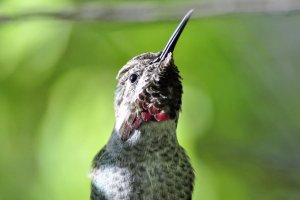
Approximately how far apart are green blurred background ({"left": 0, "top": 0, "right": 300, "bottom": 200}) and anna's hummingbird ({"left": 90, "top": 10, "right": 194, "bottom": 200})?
123cm

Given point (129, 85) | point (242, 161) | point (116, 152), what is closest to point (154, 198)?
point (116, 152)

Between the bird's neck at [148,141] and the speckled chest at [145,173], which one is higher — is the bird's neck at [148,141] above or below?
above

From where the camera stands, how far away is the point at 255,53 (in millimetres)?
6824

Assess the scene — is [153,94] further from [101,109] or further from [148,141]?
[101,109]

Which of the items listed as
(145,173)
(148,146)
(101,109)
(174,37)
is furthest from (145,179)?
(101,109)

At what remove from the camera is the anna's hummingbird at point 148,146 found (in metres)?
4.18

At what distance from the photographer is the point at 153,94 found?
14.1 feet

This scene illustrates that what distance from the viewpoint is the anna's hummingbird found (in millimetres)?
4184

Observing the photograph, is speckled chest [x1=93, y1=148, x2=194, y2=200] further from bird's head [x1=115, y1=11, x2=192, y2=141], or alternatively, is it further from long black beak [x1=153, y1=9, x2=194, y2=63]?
long black beak [x1=153, y1=9, x2=194, y2=63]

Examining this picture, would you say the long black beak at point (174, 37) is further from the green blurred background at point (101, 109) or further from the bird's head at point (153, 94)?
the green blurred background at point (101, 109)

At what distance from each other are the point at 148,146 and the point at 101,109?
1.79 meters

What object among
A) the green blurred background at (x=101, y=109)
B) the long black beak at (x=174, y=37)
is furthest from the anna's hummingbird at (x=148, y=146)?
Answer: the green blurred background at (x=101, y=109)

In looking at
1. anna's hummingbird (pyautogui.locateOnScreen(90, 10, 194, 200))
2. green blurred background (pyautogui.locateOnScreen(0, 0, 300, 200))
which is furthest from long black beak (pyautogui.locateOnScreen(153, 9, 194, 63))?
green blurred background (pyautogui.locateOnScreen(0, 0, 300, 200))

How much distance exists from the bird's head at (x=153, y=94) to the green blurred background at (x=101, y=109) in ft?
4.16
